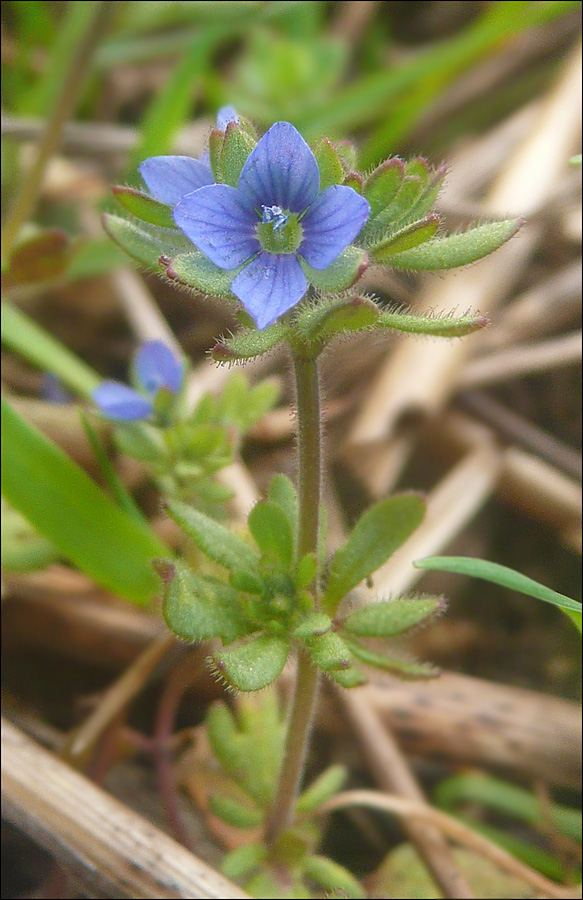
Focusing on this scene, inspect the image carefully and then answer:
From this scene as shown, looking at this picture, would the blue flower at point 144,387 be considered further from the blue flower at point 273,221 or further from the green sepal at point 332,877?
the green sepal at point 332,877

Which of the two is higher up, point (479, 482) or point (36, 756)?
point (479, 482)

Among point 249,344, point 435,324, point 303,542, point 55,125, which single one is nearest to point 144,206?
point 249,344

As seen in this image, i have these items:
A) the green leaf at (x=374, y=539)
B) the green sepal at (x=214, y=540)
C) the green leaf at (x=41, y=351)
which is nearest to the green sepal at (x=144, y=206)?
the green sepal at (x=214, y=540)

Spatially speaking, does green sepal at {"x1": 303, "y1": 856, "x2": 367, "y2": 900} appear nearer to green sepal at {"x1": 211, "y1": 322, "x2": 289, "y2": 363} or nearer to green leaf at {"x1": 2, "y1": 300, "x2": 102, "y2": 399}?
green sepal at {"x1": 211, "y1": 322, "x2": 289, "y2": 363}

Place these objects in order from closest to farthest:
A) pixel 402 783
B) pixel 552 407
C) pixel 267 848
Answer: pixel 267 848 < pixel 402 783 < pixel 552 407

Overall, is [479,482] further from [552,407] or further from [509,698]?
[509,698]

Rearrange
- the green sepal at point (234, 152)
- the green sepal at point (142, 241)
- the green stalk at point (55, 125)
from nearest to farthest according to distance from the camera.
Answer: the green sepal at point (234, 152)
the green sepal at point (142, 241)
the green stalk at point (55, 125)

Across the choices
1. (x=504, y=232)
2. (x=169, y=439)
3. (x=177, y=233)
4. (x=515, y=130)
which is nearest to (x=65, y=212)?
(x=169, y=439)

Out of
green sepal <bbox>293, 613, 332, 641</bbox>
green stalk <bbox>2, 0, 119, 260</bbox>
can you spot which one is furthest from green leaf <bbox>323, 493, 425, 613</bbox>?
green stalk <bbox>2, 0, 119, 260</bbox>
